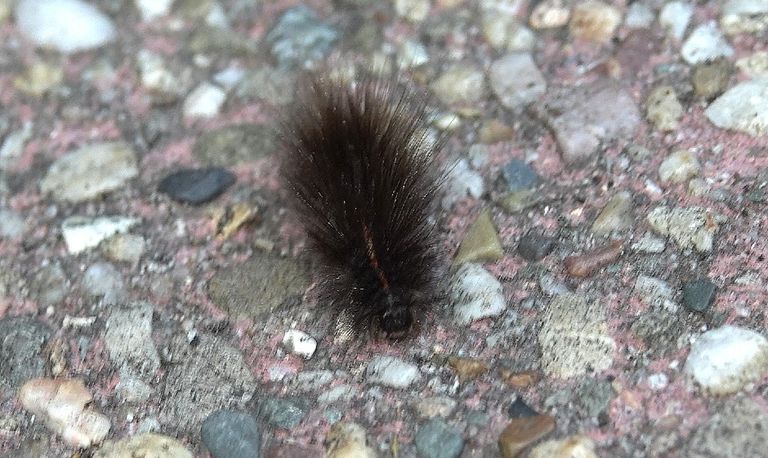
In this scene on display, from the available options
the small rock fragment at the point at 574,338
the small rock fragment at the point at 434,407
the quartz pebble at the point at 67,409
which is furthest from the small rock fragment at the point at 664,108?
the quartz pebble at the point at 67,409

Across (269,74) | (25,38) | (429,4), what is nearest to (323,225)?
(269,74)

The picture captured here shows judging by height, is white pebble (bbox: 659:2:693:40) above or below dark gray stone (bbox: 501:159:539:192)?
above

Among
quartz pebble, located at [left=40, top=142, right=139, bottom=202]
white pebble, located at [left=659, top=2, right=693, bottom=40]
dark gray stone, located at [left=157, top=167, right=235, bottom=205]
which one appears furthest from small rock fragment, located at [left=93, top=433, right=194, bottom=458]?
white pebble, located at [left=659, top=2, right=693, bottom=40]

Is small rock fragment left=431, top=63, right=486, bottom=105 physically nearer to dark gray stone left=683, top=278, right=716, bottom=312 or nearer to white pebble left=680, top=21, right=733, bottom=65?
white pebble left=680, top=21, right=733, bottom=65

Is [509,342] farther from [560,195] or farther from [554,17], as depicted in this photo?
[554,17]

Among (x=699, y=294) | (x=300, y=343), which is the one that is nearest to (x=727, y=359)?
(x=699, y=294)
